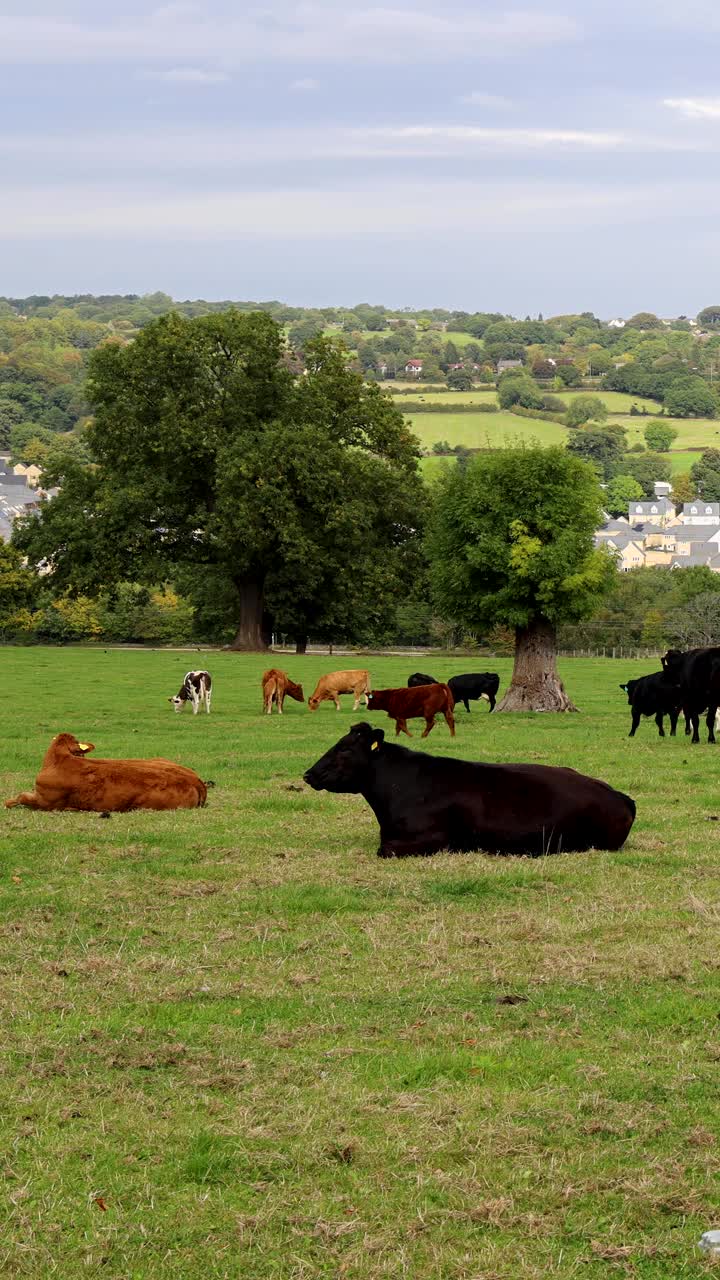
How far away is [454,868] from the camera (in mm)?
12156

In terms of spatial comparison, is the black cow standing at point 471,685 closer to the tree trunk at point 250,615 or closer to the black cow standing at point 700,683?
the black cow standing at point 700,683

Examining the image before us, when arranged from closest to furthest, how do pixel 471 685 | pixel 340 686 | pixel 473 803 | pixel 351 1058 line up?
1. pixel 351 1058
2. pixel 473 803
3. pixel 340 686
4. pixel 471 685

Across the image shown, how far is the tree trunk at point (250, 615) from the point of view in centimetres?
6319

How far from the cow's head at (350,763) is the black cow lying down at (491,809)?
17 centimetres

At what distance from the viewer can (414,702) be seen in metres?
26.2

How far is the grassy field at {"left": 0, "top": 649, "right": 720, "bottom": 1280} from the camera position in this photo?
17.6 ft

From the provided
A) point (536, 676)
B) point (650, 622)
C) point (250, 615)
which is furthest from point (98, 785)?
point (650, 622)

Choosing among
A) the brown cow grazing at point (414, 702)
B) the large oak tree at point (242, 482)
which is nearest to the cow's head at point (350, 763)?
the brown cow grazing at point (414, 702)

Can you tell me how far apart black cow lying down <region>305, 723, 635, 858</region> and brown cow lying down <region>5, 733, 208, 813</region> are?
318 cm

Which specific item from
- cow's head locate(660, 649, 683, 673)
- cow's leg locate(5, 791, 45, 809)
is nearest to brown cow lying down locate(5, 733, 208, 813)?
cow's leg locate(5, 791, 45, 809)

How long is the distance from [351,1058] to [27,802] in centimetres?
903

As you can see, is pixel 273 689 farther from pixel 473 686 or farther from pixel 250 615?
pixel 250 615

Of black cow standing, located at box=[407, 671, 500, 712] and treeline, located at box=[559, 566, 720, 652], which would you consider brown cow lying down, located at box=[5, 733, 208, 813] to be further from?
treeline, located at box=[559, 566, 720, 652]

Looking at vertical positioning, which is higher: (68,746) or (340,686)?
(68,746)
